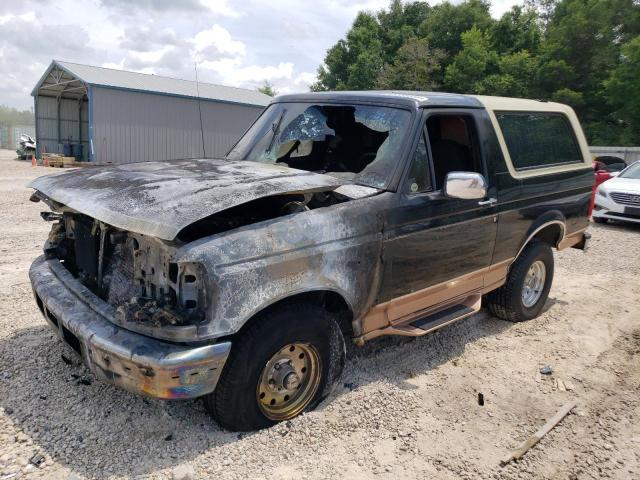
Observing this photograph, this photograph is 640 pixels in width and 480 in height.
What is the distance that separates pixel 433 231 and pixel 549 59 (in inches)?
1387

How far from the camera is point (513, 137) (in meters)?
4.70

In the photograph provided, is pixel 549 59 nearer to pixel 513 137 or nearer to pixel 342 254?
pixel 513 137

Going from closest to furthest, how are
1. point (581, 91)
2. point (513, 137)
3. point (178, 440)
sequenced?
point (178, 440) → point (513, 137) → point (581, 91)

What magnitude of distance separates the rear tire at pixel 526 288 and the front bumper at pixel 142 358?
10.9ft

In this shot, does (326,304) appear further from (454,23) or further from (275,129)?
(454,23)

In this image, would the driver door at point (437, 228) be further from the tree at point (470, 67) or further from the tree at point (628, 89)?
the tree at point (628, 89)

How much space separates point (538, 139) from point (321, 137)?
223 cm

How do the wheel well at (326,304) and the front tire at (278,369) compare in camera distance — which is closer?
the front tire at (278,369)

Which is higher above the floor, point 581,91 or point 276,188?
point 581,91

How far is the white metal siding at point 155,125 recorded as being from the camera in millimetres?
23422

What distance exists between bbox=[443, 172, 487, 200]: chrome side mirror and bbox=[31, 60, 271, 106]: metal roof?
20.0 m

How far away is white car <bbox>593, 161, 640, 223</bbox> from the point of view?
1104 cm

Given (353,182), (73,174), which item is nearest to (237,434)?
(353,182)

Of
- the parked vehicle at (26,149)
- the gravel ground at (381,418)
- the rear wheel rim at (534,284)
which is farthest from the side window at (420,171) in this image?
the parked vehicle at (26,149)
